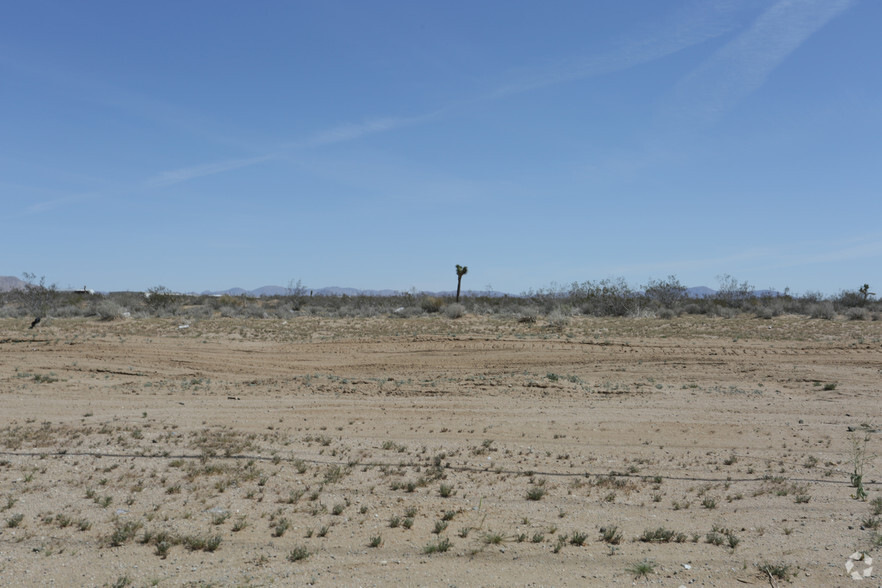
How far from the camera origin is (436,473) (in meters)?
8.45

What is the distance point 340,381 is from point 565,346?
1010cm

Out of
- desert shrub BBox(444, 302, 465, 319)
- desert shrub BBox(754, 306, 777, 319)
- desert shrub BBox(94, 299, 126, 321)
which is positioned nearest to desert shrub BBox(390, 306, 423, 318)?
desert shrub BBox(444, 302, 465, 319)

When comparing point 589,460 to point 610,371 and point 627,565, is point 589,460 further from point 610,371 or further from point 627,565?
point 610,371

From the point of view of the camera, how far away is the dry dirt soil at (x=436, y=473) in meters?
5.72

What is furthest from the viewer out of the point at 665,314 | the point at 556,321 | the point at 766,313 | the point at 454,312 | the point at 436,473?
the point at 766,313

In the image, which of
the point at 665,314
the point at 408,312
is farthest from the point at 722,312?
the point at 408,312

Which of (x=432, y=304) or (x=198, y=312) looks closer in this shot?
(x=198, y=312)

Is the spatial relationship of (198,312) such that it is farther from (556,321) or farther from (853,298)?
(853,298)

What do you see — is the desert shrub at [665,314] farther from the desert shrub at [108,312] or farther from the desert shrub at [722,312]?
the desert shrub at [108,312]

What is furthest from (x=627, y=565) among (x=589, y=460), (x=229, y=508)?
(x=229, y=508)

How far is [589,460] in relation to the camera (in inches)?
368

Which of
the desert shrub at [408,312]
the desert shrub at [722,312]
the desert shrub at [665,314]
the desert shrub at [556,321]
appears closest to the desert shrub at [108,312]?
the desert shrub at [408,312]

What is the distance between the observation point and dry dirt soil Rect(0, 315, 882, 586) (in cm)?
572

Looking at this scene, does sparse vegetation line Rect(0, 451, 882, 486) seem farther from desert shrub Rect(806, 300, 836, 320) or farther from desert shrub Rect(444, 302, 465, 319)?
desert shrub Rect(806, 300, 836, 320)
